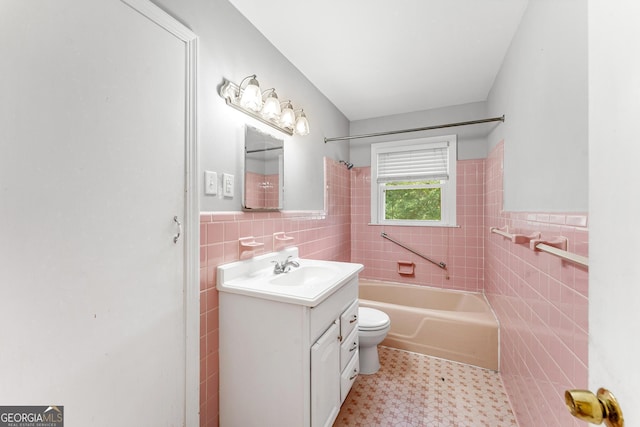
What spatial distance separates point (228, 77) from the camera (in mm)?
1381

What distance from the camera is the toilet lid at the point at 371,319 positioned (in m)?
1.88

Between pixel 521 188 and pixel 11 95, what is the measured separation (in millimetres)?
2193

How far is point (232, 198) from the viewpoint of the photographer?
1403mm

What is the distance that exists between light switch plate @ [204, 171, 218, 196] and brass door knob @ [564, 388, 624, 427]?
1.31 metres

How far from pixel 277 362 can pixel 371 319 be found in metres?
1.01

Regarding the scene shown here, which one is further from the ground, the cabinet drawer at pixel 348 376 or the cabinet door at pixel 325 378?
the cabinet door at pixel 325 378

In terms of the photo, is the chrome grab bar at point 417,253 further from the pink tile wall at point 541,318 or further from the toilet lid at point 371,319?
the toilet lid at point 371,319

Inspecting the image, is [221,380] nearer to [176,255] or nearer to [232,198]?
[176,255]

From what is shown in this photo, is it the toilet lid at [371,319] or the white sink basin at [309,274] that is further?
the toilet lid at [371,319]

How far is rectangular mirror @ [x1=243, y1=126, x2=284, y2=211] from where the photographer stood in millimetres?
1515

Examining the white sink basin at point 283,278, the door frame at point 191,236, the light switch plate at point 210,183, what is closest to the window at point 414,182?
the white sink basin at point 283,278

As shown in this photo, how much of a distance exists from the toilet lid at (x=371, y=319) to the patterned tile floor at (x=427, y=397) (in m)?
0.39

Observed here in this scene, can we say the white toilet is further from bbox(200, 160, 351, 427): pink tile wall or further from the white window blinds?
the white window blinds

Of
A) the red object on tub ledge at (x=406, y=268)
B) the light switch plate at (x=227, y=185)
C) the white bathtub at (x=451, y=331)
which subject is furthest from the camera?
the red object on tub ledge at (x=406, y=268)
